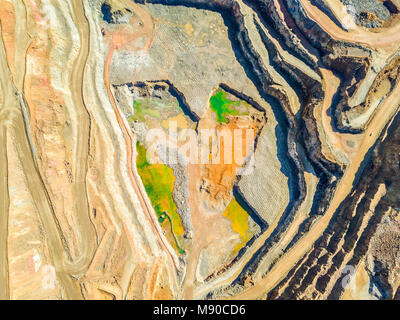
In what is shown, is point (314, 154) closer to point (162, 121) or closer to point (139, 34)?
point (162, 121)

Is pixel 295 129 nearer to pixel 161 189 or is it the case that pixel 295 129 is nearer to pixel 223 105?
pixel 223 105

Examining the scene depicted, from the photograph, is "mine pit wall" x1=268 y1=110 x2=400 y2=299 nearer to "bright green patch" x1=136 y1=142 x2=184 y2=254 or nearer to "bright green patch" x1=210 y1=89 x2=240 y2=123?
"bright green patch" x1=136 y1=142 x2=184 y2=254

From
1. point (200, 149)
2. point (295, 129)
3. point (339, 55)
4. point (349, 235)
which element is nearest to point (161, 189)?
point (200, 149)

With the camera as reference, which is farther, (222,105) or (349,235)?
(222,105)

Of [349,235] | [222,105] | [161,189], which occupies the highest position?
[222,105]

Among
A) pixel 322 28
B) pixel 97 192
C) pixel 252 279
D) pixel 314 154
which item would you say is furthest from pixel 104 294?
pixel 322 28

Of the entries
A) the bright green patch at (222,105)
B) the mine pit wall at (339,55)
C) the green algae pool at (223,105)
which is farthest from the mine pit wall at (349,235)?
the bright green patch at (222,105)

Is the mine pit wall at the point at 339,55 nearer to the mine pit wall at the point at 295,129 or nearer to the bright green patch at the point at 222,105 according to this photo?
the mine pit wall at the point at 295,129
